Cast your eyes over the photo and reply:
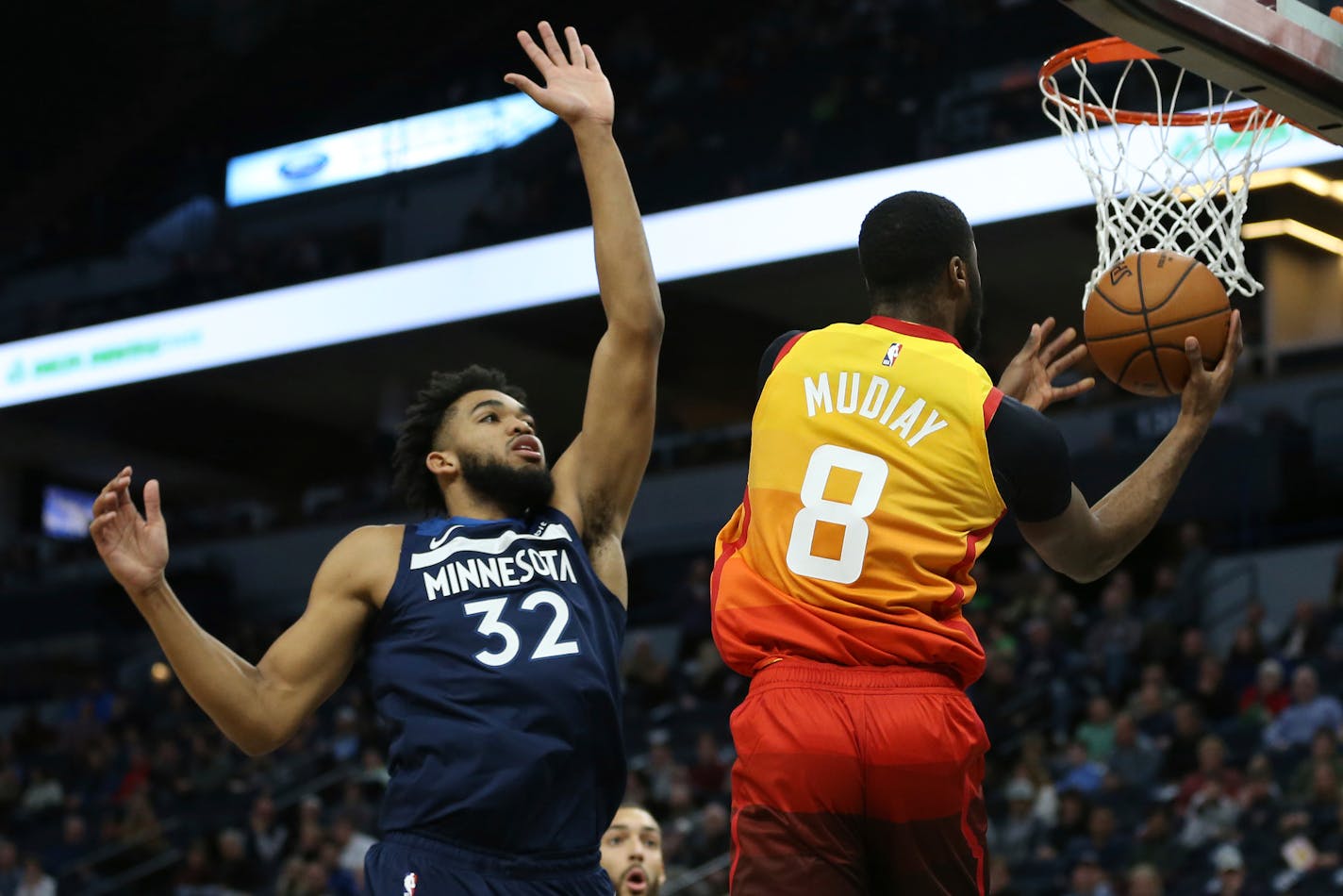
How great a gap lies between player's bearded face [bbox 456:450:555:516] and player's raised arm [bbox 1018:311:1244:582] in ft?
3.39

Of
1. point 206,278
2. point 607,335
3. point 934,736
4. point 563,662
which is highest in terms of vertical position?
point 206,278

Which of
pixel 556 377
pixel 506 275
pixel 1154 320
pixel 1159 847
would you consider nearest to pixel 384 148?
pixel 556 377

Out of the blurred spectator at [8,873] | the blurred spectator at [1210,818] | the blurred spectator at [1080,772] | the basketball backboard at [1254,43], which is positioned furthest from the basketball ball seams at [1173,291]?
the blurred spectator at [8,873]

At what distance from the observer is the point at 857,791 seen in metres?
3.25

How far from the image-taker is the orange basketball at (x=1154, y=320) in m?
3.86

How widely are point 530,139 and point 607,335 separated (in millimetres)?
16803

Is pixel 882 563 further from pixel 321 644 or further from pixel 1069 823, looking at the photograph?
pixel 1069 823

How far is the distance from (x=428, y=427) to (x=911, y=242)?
4.05ft

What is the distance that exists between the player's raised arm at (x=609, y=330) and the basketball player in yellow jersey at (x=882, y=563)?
14.5 inches

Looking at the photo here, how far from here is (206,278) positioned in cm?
2127

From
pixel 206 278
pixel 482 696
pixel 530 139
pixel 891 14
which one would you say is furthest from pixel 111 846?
pixel 482 696

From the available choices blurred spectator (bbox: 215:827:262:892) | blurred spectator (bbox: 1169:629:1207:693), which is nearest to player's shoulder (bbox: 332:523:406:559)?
blurred spectator (bbox: 1169:629:1207:693)

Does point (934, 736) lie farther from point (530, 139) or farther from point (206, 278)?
point (206, 278)

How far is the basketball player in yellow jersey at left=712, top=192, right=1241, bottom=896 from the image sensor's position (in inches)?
128
